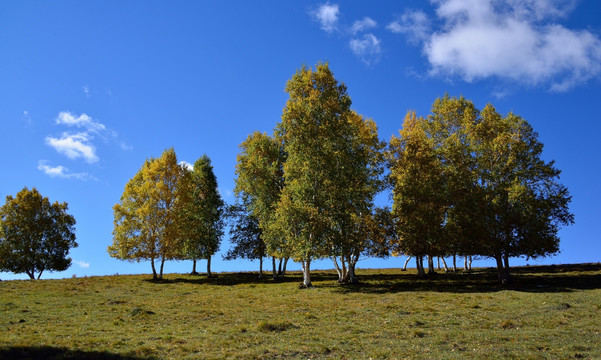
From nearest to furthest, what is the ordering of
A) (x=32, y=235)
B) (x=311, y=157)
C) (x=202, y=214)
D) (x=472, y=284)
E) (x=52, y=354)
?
1. (x=52, y=354)
2. (x=311, y=157)
3. (x=472, y=284)
4. (x=202, y=214)
5. (x=32, y=235)

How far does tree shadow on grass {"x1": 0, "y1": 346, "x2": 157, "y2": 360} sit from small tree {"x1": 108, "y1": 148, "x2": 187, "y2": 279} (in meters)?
35.7

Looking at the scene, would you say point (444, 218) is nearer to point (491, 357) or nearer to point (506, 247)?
point (506, 247)

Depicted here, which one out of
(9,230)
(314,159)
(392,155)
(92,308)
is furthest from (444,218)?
(9,230)

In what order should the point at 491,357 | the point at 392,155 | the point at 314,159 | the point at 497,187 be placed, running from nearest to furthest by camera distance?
1. the point at 491,357
2. the point at 314,159
3. the point at 497,187
4. the point at 392,155

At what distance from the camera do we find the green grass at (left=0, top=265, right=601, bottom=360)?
1919 cm

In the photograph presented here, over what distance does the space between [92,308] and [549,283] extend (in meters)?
47.1

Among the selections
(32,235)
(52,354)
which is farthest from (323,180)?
(32,235)

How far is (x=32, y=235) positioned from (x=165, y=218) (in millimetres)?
28375

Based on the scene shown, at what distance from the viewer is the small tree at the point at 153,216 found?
55.2m

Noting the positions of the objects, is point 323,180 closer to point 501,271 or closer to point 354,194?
point 354,194

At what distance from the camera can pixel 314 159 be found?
1761 inches

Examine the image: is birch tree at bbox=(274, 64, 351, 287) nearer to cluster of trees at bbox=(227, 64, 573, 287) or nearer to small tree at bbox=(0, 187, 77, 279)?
cluster of trees at bbox=(227, 64, 573, 287)

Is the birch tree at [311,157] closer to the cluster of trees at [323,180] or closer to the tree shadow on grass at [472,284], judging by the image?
the cluster of trees at [323,180]

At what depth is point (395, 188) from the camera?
166 ft
